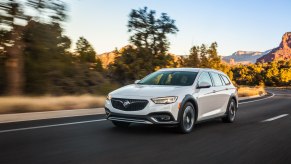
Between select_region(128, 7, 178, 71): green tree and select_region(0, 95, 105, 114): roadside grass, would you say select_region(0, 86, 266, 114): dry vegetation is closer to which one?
select_region(0, 95, 105, 114): roadside grass

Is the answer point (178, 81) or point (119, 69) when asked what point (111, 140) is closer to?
point (178, 81)

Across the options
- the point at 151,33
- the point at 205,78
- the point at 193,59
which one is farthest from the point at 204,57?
the point at 205,78

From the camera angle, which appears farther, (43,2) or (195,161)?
(43,2)

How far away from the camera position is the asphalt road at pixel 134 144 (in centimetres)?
602

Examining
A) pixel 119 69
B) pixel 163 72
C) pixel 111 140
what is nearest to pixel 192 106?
pixel 163 72

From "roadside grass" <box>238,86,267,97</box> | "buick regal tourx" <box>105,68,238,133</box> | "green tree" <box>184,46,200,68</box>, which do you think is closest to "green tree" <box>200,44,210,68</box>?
"green tree" <box>184,46,200,68</box>

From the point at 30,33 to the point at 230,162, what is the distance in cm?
1525

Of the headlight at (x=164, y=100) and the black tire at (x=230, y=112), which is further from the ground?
the headlight at (x=164, y=100)

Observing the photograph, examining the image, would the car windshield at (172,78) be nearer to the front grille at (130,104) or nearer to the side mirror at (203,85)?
the side mirror at (203,85)

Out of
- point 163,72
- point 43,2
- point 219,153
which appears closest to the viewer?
point 219,153

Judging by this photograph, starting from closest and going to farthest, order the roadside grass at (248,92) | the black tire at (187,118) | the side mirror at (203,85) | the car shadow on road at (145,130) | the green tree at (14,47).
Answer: the black tire at (187,118)
the car shadow on road at (145,130)
the side mirror at (203,85)
the green tree at (14,47)
the roadside grass at (248,92)

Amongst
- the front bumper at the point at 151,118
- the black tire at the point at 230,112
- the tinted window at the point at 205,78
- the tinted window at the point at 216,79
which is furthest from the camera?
the black tire at the point at 230,112

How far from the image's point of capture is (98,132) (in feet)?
28.4

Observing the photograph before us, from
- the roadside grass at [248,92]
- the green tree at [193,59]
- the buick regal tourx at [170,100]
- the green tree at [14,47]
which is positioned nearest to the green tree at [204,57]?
the green tree at [193,59]
